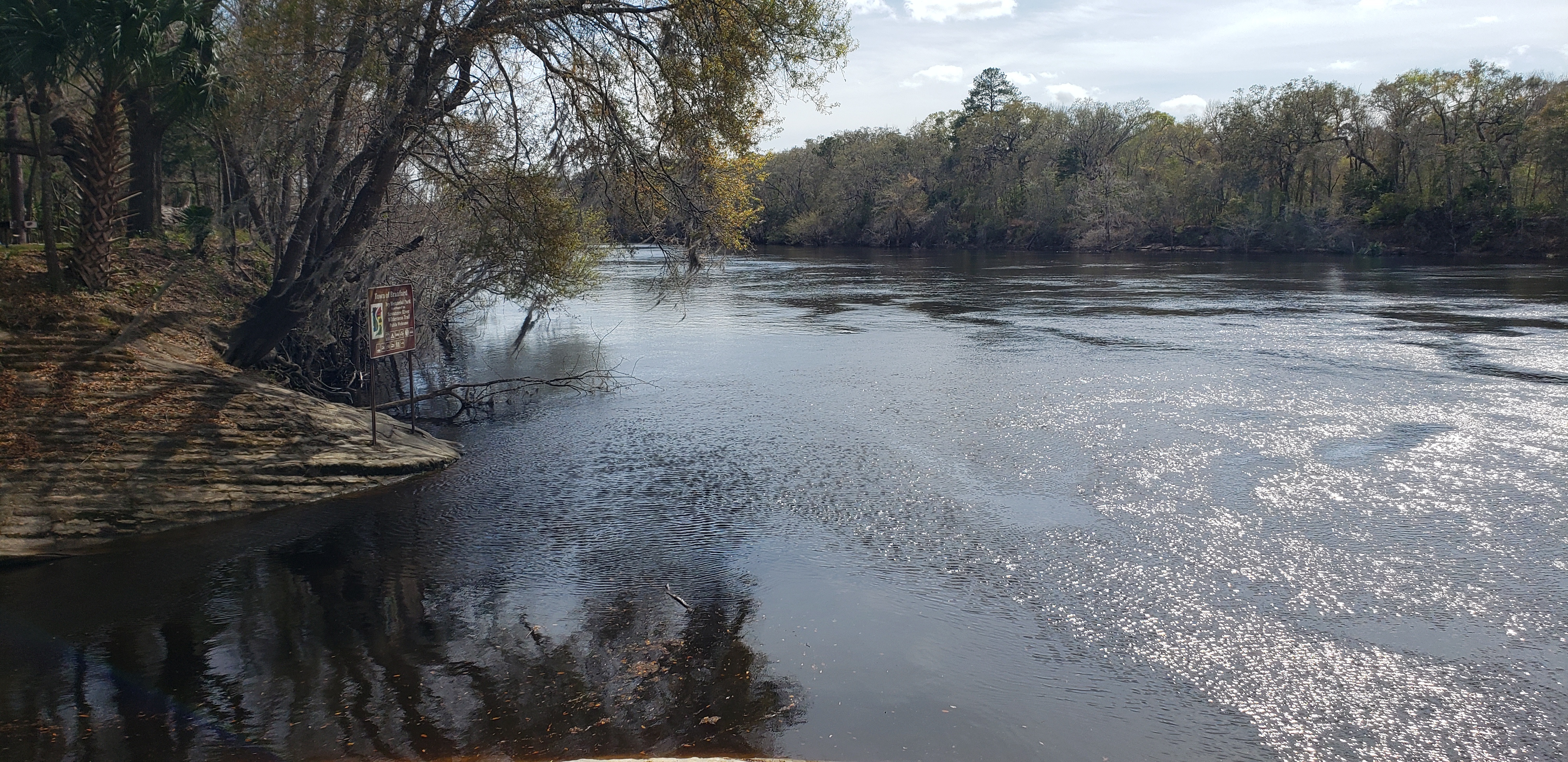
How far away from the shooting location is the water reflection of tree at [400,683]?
6.17 m

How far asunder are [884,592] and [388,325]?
28.2 feet

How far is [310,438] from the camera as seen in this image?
1256 centimetres

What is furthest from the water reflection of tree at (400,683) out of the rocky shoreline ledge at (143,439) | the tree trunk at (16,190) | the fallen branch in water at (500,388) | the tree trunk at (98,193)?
the tree trunk at (16,190)

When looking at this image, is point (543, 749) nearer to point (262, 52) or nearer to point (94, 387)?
point (94, 387)

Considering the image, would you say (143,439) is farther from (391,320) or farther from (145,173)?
(145,173)

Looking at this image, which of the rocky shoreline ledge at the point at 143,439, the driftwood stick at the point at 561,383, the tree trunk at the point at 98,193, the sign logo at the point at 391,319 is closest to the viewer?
the rocky shoreline ledge at the point at 143,439

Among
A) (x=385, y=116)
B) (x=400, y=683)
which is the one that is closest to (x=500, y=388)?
(x=385, y=116)

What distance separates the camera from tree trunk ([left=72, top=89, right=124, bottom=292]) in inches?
522

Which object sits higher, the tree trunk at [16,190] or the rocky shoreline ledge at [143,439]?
the tree trunk at [16,190]

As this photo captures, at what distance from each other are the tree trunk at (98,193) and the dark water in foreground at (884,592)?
5249mm

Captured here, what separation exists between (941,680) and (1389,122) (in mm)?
68333

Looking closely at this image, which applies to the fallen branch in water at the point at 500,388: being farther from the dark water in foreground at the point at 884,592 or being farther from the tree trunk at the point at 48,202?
the tree trunk at the point at 48,202

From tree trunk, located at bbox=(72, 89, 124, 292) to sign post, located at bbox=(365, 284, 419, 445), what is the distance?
3.54m

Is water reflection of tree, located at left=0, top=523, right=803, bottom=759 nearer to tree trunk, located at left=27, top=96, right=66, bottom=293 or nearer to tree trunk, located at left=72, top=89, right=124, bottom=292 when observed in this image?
tree trunk, located at left=27, top=96, right=66, bottom=293
